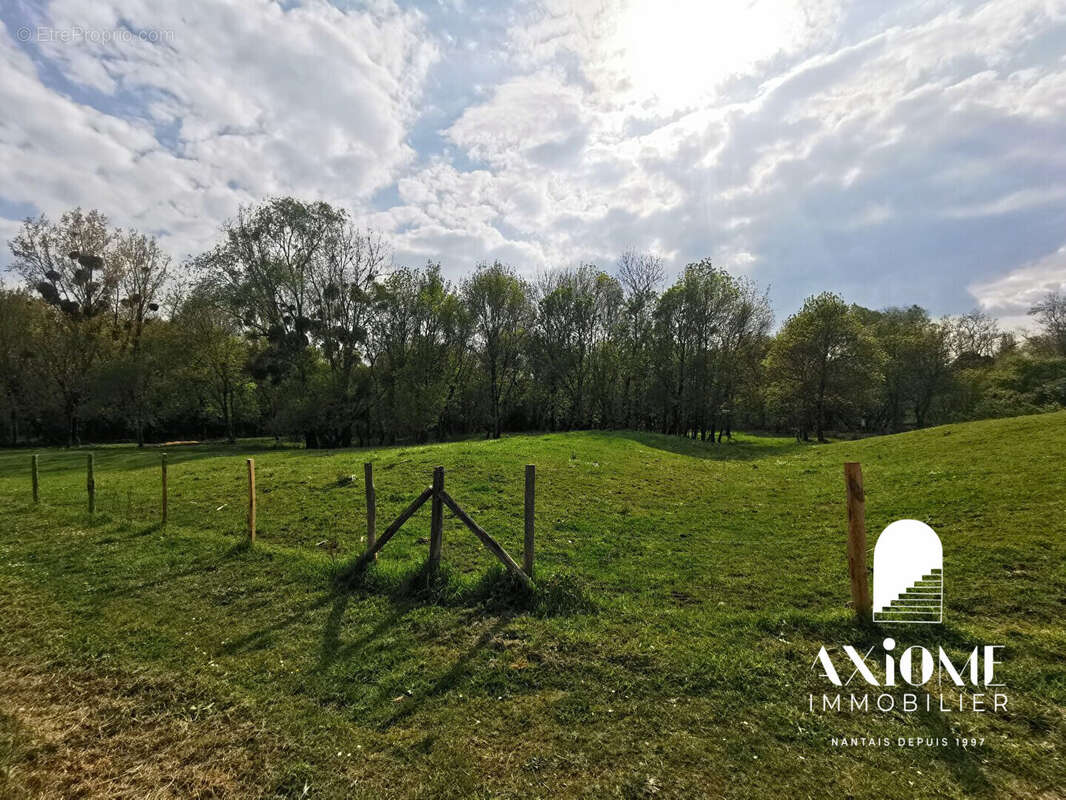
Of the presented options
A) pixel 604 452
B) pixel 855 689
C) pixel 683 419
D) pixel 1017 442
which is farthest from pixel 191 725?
pixel 683 419

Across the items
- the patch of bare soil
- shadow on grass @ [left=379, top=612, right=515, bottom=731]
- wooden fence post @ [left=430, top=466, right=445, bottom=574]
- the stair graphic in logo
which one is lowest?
the patch of bare soil

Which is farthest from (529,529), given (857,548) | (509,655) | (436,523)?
(857,548)

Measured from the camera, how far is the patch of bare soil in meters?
3.96

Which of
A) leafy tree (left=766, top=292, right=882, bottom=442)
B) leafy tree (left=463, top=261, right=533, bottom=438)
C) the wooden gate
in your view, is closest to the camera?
the wooden gate

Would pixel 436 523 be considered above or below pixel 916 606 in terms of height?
above

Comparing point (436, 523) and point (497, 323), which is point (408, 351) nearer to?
point (497, 323)

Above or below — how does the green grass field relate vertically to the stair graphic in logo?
below

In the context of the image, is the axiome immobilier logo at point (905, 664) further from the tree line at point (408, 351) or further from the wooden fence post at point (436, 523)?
Answer: the tree line at point (408, 351)

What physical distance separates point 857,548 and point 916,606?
3.62 feet

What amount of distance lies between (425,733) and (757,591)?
5.96 metres

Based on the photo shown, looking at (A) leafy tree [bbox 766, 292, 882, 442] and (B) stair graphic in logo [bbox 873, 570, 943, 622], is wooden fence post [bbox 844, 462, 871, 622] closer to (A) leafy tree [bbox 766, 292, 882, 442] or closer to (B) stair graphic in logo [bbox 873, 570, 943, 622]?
(B) stair graphic in logo [bbox 873, 570, 943, 622]

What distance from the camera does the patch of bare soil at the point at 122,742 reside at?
396cm

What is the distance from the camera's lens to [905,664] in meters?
5.21

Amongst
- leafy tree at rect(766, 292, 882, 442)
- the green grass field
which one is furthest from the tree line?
the green grass field
